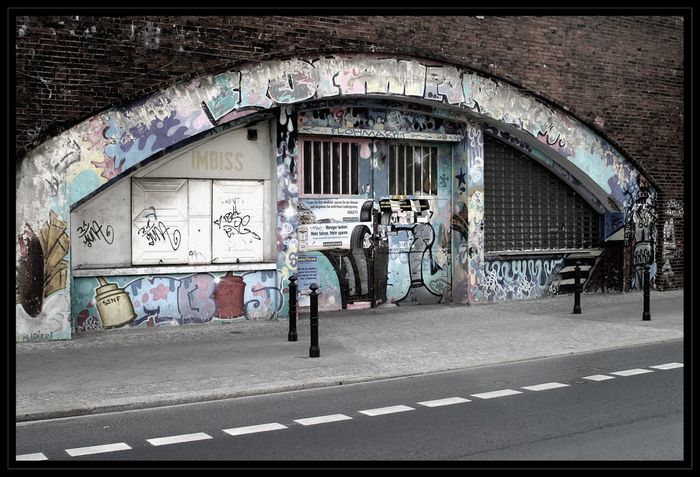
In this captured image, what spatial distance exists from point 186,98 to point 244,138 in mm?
1574

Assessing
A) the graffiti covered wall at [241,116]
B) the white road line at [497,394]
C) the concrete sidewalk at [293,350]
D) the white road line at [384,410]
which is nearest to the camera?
the white road line at [384,410]

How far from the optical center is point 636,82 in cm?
1950

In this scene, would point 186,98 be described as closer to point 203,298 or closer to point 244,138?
point 244,138

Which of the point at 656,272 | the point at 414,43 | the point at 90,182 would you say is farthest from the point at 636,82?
the point at 90,182

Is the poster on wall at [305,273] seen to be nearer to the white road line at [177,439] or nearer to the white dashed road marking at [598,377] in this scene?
the white dashed road marking at [598,377]

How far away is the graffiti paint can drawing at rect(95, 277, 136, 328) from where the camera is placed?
43.9ft

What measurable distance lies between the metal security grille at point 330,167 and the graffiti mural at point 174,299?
7.02ft

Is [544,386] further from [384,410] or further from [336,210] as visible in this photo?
[336,210]

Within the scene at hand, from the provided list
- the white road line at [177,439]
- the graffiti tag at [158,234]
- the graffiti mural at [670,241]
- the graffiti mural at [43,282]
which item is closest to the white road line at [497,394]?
the white road line at [177,439]

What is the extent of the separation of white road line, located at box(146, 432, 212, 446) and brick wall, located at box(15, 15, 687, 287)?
677 cm

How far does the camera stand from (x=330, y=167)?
15.9m

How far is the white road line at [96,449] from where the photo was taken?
6822 mm
